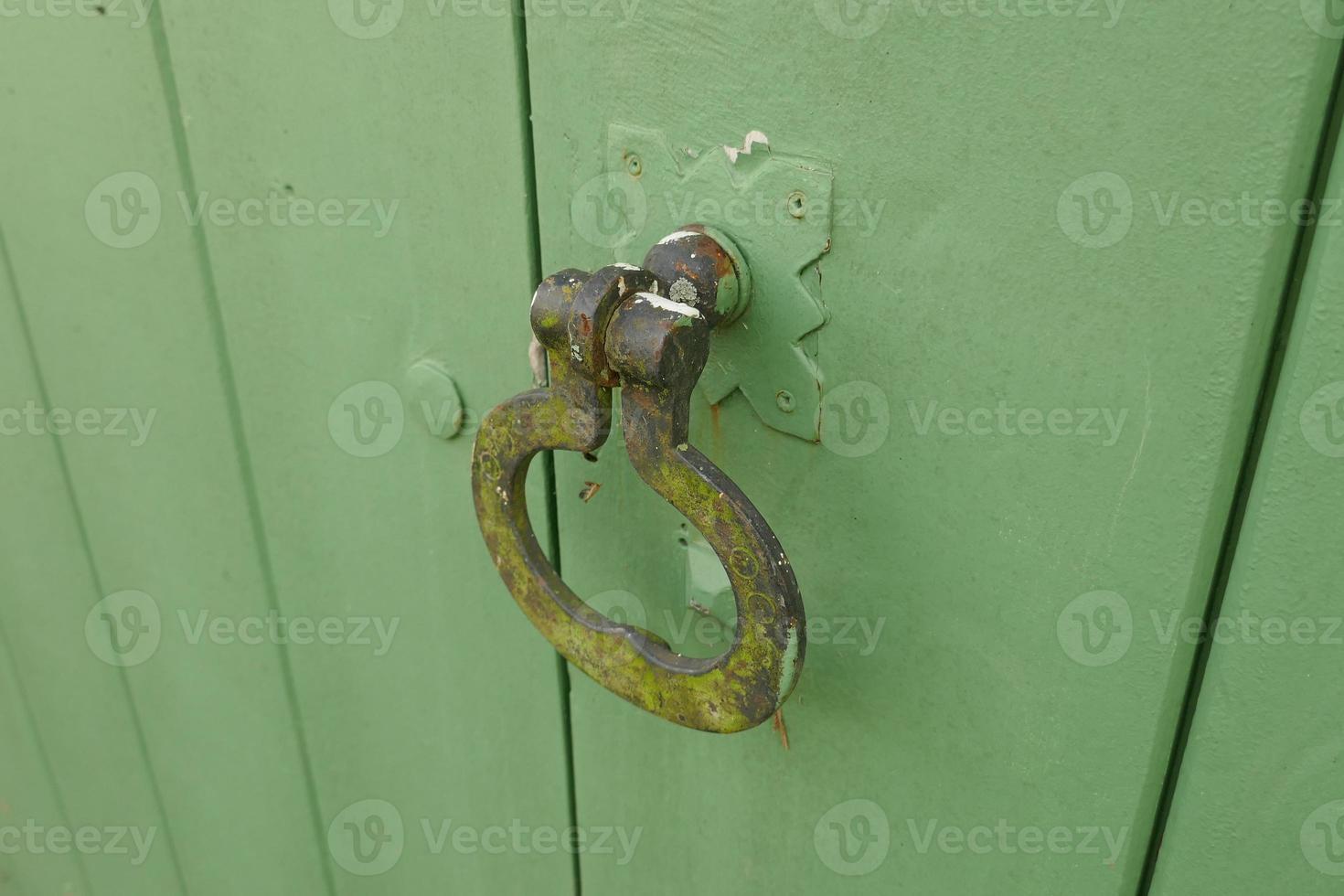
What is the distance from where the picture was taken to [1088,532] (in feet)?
1.63

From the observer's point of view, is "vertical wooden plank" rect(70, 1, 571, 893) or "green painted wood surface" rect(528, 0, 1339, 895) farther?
"vertical wooden plank" rect(70, 1, 571, 893)

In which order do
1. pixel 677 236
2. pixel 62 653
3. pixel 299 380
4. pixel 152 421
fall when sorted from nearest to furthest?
pixel 677 236 < pixel 299 380 < pixel 152 421 < pixel 62 653

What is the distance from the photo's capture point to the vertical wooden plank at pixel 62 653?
1.07 metres

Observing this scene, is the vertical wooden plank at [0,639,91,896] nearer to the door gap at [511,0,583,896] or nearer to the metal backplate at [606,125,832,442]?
the door gap at [511,0,583,896]

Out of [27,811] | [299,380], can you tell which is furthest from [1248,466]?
[27,811]

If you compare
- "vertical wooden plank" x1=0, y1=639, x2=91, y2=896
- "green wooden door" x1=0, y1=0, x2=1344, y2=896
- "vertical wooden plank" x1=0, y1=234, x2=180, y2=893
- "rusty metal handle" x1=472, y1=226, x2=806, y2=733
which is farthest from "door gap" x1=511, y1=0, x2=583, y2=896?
"vertical wooden plank" x1=0, y1=639, x2=91, y2=896

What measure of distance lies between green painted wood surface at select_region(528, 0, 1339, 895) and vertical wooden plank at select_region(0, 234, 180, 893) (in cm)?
71

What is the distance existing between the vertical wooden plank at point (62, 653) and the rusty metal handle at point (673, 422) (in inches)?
28.1

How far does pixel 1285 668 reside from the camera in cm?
46

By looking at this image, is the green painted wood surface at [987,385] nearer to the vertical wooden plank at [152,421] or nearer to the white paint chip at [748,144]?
the white paint chip at [748,144]

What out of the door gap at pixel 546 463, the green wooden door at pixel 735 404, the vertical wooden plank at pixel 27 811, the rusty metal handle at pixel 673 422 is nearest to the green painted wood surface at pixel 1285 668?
the green wooden door at pixel 735 404

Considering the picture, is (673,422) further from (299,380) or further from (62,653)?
(62,653)

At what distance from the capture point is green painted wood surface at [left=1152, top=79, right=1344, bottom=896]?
0.42 metres

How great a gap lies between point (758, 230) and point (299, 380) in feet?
1.44
